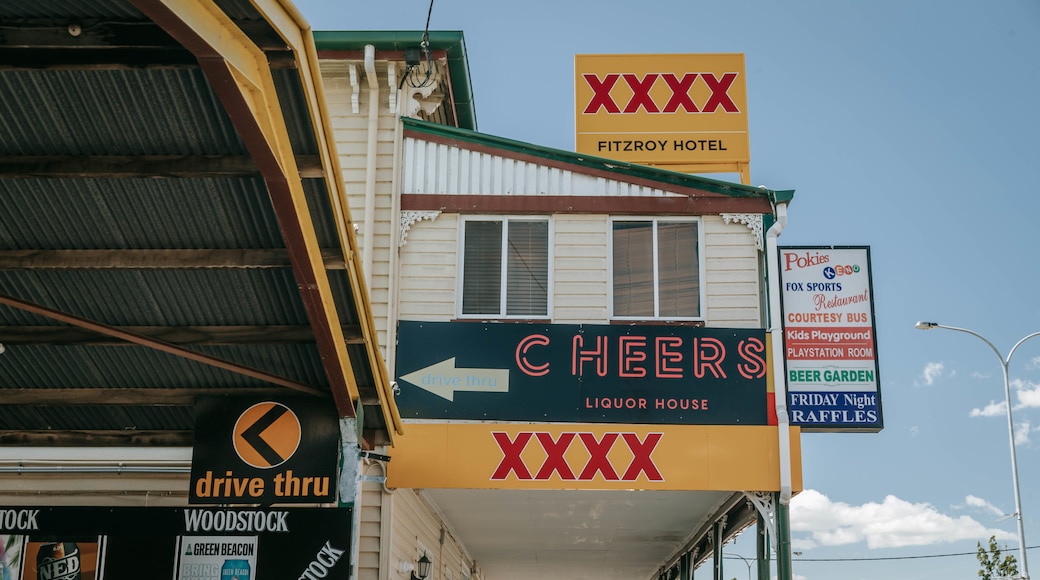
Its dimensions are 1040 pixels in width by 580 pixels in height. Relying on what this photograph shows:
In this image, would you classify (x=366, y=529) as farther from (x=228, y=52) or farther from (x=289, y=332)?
(x=228, y=52)

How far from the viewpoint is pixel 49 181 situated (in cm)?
836

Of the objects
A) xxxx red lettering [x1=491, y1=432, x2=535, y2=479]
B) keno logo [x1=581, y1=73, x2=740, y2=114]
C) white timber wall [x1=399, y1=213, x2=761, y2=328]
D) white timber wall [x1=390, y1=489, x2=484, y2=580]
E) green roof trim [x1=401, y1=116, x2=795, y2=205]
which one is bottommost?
white timber wall [x1=390, y1=489, x2=484, y2=580]

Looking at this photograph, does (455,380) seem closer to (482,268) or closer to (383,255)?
(482,268)

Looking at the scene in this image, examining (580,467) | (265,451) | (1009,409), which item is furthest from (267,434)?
(1009,409)

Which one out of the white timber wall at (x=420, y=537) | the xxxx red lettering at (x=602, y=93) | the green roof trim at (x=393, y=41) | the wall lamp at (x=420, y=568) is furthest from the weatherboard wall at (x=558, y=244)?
the wall lamp at (x=420, y=568)

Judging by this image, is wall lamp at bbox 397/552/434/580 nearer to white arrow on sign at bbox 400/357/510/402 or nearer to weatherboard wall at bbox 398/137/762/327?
white arrow on sign at bbox 400/357/510/402

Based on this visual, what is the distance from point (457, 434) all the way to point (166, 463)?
3.45 meters

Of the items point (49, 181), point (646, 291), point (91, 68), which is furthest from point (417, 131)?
point (91, 68)

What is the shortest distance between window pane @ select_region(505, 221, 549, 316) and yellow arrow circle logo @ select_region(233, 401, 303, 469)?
16.2 feet

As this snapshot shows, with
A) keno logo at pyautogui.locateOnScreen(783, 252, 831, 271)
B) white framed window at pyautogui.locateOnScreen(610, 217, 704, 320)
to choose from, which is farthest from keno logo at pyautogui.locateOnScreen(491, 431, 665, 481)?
keno logo at pyautogui.locateOnScreen(783, 252, 831, 271)

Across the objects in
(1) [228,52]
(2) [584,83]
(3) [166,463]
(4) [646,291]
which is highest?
(2) [584,83]

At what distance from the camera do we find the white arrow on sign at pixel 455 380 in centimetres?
1429

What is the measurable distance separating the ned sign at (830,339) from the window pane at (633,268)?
178 centimetres

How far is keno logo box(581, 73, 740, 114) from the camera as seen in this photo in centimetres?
1652
